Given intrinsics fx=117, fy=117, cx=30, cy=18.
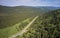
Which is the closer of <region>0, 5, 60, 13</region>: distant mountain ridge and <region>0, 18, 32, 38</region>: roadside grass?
<region>0, 18, 32, 38</region>: roadside grass

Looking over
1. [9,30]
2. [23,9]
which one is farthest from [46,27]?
[9,30]

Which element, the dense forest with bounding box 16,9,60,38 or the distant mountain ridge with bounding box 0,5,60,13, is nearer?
the dense forest with bounding box 16,9,60,38

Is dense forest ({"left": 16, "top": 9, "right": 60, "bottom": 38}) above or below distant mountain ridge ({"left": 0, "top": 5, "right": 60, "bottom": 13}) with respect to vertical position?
below

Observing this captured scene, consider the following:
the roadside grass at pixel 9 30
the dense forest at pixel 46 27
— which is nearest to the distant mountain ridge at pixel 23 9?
the dense forest at pixel 46 27

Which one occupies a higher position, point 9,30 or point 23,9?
point 23,9

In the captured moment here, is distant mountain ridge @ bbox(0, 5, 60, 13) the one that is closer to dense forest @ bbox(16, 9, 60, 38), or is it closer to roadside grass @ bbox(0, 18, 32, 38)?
dense forest @ bbox(16, 9, 60, 38)

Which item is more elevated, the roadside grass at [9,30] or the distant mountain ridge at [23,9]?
the distant mountain ridge at [23,9]

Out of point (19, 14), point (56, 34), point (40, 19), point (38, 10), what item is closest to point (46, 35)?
point (56, 34)

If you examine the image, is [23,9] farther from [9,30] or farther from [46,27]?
[46,27]

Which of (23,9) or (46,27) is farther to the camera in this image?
(23,9)

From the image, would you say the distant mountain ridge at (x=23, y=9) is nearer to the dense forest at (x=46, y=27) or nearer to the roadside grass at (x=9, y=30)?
→ the dense forest at (x=46, y=27)

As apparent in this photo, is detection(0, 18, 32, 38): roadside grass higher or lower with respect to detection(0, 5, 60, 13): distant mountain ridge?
lower

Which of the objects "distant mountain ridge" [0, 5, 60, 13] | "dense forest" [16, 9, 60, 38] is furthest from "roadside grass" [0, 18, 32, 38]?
"distant mountain ridge" [0, 5, 60, 13]
